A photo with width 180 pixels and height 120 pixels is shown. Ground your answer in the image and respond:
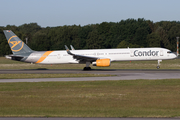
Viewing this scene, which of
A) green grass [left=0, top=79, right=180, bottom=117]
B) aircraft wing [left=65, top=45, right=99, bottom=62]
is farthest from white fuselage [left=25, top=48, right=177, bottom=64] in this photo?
green grass [left=0, top=79, right=180, bottom=117]

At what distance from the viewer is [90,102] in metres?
14.3

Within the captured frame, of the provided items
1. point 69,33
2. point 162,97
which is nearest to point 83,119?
point 162,97

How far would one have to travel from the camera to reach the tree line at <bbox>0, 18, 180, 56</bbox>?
104 metres

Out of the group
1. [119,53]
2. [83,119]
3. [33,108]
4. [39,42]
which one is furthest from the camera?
[39,42]

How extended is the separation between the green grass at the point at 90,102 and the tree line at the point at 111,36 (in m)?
78.5

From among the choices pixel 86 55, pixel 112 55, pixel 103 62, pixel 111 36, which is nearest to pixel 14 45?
pixel 86 55

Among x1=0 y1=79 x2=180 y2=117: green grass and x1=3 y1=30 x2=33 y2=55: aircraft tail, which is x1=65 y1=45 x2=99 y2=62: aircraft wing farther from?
x1=0 y1=79 x2=180 y2=117: green grass

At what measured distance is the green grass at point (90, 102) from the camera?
1177cm

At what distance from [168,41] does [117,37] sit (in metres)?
22.3

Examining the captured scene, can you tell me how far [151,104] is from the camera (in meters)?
13.6

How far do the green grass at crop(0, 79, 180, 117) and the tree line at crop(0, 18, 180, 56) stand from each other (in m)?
78.5

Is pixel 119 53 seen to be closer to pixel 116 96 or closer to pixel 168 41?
pixel 116 96

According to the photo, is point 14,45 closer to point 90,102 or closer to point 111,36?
point 90,102

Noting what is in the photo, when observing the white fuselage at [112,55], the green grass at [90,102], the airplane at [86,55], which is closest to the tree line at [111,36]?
the airplane at [86,55]
